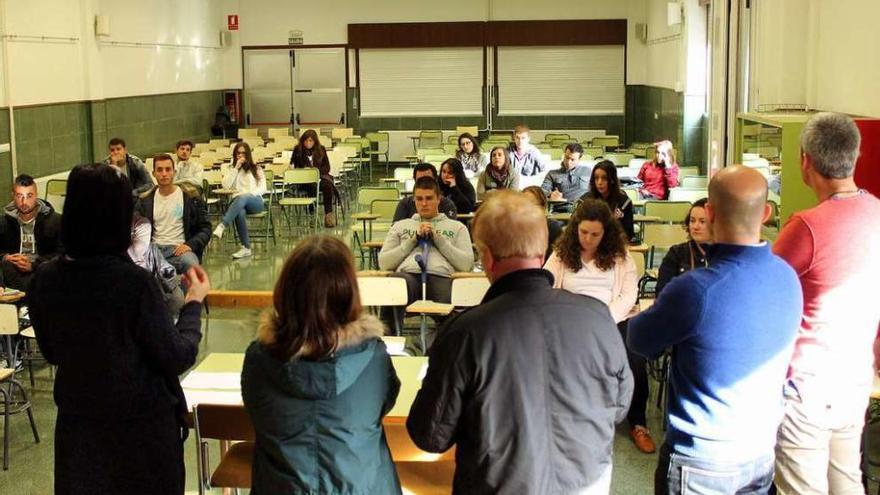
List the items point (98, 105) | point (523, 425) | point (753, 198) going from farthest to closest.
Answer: point (98, 105) → point (753, 198) → point (523, 425)

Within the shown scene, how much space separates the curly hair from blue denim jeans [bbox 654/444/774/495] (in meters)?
2.62

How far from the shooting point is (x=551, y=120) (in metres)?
19.9

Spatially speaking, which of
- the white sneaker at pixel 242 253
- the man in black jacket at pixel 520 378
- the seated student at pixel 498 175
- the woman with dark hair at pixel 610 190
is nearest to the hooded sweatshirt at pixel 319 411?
the man in black jacket at pixel 520 378

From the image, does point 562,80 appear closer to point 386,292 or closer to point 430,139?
point 430,139

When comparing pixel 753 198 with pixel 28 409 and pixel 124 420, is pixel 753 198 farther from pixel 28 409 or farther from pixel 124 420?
pixel 28 409

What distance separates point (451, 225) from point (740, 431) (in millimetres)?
4256

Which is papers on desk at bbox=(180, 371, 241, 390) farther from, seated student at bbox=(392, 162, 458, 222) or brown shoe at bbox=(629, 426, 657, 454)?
seated student at bbox=(392, 162, 458, 222)

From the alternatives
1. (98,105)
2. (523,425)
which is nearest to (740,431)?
(523,425)

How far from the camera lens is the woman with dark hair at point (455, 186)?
9.47 metres

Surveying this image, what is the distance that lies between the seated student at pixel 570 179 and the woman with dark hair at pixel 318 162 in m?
3.47

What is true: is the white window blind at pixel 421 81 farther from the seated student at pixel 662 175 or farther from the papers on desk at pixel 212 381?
the papers on desk at pixel 212 381

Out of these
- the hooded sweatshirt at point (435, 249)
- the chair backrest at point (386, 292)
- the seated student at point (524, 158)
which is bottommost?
the chair backrest at point (386, 292)

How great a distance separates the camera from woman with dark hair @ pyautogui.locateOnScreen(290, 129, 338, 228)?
12828 mm

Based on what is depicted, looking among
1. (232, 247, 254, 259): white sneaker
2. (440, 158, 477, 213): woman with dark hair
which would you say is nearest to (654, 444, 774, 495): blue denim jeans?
(440, 158, 477, 213): woman with dark hair
